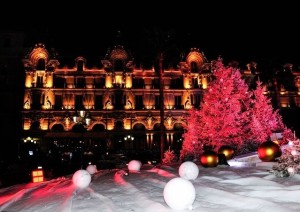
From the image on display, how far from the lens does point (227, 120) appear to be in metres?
19.5

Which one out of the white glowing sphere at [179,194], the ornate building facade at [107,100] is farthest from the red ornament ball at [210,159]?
the ornate building facade at [107,100]

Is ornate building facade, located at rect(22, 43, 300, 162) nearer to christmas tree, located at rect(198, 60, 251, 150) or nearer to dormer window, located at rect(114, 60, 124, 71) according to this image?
dormer window, located at rect(114, 60, 124, 71)

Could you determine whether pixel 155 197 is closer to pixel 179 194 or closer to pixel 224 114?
pixel 179 194

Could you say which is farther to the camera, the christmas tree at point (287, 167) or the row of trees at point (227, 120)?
the row of trees at point (227, 120)

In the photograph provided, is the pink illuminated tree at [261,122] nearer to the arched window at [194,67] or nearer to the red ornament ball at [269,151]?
the red ornament ball at [269,151]

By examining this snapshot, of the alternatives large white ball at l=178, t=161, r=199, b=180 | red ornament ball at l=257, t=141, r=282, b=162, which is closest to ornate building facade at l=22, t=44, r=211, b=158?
red ornament ball at l=257, t=141, r=282, b=162

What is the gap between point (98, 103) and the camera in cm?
4141

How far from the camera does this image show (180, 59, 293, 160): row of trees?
1934 cm

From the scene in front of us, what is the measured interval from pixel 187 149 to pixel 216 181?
13360 millimetres

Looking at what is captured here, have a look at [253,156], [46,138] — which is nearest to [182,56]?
[46,138]

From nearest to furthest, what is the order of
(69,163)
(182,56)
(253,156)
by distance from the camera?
(253,156) < (69,163) < (182,56)

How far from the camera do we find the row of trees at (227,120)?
63.5 feet

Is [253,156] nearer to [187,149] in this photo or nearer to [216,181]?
[216,181]

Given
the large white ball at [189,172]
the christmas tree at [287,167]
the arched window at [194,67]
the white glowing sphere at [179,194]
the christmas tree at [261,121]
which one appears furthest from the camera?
the arched window at [194,67]
